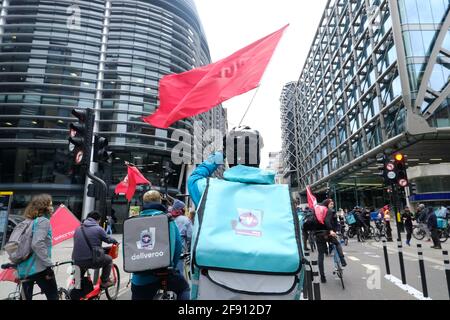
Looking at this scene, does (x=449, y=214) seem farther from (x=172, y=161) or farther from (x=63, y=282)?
(x=172, y=161)

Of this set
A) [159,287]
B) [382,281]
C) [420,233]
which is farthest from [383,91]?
[159,287]

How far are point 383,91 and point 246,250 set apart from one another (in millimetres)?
31940

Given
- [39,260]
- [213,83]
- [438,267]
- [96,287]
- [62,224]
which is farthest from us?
[438,267]

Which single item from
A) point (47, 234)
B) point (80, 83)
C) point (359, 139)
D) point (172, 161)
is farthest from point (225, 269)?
point (80, 83)

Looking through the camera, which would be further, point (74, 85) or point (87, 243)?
point (74, 85)

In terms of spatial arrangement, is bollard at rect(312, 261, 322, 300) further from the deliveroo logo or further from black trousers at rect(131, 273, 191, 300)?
the deliveroo logo

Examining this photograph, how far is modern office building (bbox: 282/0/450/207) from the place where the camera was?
24531 mm

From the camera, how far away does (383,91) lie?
1143 inches

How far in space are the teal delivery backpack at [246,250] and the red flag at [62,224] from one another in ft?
16.1

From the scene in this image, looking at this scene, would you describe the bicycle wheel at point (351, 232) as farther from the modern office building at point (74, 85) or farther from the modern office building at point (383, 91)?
the modern office building at point (74, 85)

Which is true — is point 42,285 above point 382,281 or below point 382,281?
above

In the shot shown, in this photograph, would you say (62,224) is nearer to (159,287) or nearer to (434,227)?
(159,287)

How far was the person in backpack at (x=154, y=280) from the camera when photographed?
10.7ft

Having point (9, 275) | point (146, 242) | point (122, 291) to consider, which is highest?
point (146, 242)
